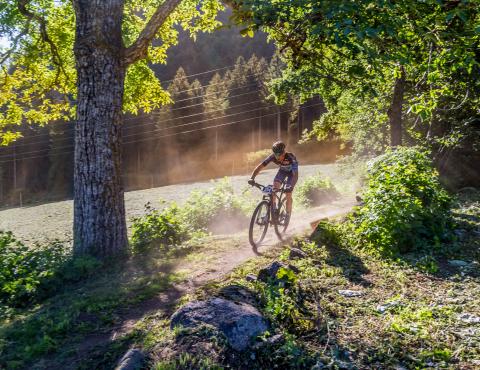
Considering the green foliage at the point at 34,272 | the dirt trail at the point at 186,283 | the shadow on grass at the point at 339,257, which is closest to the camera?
the dirt trail at the point at 186,283

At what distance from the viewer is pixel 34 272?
22.4 feet

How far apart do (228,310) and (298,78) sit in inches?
468

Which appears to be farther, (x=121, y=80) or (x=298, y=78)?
(x=298, y=78)

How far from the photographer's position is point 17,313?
573 centimetres

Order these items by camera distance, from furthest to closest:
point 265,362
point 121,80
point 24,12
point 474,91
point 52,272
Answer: point 474,91
point 24,12
point 121,80
point 52,272
point 265,362

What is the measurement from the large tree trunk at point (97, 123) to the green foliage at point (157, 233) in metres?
1.19

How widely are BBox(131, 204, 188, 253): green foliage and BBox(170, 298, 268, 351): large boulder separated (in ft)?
16.9

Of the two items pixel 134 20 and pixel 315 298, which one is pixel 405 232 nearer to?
pixel 315 298

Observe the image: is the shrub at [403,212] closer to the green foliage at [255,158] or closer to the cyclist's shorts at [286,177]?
the cyclist's shorts at [286,177]

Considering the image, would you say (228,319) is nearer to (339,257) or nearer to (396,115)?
(339,257)

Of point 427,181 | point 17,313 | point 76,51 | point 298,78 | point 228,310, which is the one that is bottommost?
point 17,313

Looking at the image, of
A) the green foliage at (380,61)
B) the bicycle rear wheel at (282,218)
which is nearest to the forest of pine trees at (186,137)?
the green foliage at (380,61)

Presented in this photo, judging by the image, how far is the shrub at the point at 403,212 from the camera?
7.05 meters

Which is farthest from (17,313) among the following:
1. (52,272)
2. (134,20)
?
(134,20)
